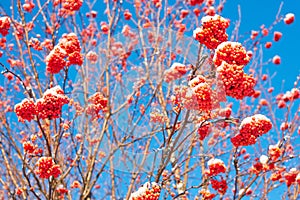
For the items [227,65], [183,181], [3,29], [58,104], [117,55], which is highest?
[117,55]

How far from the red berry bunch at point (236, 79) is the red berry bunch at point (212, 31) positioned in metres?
0.31

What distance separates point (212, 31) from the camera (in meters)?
2.44

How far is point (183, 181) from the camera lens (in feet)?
18.8

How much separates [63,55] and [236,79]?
1498 millimetres

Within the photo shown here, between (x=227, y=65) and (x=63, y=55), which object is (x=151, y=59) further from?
(x=227, y=65)

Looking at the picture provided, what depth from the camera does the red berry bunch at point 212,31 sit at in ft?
7.97

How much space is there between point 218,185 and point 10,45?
4224 millimetres

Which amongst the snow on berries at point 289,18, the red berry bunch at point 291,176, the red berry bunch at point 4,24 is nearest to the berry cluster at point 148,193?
the red berry bunch at point 4,24

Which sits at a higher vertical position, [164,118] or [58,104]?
[164,118]

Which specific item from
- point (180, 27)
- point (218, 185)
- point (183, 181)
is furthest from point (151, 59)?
point (218, 185)

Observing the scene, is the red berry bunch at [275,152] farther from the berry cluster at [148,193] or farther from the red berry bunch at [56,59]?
the red berry bunch at [56,59]

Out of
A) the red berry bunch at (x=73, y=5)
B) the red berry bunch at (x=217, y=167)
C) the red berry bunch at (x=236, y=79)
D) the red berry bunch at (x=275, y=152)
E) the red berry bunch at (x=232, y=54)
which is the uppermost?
the red berry bunch at (x=73, y=5)

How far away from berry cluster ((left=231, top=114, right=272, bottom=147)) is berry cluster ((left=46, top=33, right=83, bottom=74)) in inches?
55.6

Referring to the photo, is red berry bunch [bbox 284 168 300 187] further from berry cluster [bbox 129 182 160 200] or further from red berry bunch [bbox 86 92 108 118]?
berry cluster [bbox 129 182 160 200]
